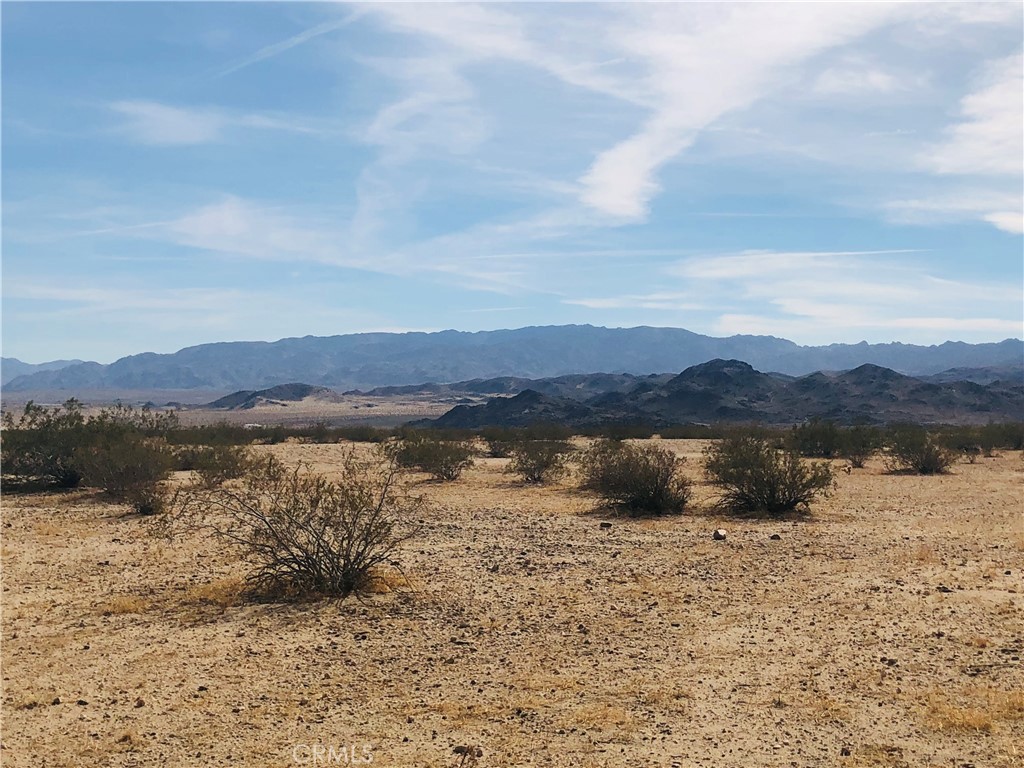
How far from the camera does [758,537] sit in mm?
14648

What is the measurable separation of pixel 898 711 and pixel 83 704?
653 centimetres

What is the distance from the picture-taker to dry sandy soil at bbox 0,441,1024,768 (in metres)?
6.27

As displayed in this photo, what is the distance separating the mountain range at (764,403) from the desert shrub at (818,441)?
43.3 metres

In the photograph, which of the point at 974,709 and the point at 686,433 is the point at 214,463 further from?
the point at 686,433

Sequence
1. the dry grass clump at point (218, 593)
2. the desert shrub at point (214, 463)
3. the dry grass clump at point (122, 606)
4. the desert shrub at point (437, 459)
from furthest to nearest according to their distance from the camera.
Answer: the desert shrub at point (437, 459) < the desert shrub at point (214, 463) < the dry grass clump at point (218, 593) < the dry grass clump at point (122, 606)

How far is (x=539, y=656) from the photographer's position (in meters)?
8.19

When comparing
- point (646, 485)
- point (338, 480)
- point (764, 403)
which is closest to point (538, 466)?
point (338, 480)

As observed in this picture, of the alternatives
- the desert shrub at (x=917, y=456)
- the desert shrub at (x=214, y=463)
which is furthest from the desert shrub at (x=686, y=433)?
the desert shrub at (x=214, y=463)

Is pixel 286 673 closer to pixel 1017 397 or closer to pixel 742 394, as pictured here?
pixel 742 394

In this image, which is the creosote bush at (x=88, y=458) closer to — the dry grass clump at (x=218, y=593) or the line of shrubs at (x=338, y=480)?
the line of shrubs at (x=338, y=480)

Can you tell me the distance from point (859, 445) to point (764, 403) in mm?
67871

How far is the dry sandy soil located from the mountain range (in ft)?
218

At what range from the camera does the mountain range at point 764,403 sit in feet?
284

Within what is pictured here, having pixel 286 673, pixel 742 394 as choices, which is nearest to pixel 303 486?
pixel 286 673
